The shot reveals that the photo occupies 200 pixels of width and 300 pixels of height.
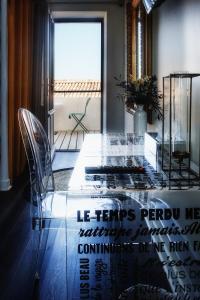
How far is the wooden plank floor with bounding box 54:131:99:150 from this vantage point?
308 inches

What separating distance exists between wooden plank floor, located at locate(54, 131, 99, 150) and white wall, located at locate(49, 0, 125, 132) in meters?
0.96

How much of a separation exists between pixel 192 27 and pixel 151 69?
1.98 metres

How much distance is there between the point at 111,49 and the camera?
22.9ft

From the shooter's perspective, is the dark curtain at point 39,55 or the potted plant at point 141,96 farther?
the dark curtain at point 39,55

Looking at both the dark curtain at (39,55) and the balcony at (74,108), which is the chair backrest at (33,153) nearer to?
the dark curtain at (39,55)

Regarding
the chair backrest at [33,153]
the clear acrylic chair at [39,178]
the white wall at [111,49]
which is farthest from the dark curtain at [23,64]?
the chair backrest at [33,153]

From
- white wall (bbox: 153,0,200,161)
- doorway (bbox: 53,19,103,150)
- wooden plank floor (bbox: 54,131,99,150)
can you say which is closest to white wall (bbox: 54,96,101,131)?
doorway (bbox: 53,19,103,150)

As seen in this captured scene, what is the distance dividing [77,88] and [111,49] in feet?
10.5

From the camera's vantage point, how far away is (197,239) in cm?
185

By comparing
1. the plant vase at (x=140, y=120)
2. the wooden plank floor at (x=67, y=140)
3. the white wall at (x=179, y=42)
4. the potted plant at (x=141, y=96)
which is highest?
the white wall at (x=179, y=42)

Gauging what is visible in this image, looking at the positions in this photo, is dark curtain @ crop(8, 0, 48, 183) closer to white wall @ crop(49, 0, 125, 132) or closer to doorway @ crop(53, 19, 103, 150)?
white wall @ crop(49, 0, 125, 132)

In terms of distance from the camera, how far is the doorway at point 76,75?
298 inches

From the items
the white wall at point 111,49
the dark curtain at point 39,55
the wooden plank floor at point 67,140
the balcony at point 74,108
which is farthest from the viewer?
the balcony at point 74,108

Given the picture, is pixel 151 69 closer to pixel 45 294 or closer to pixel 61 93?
pixel 45 294
